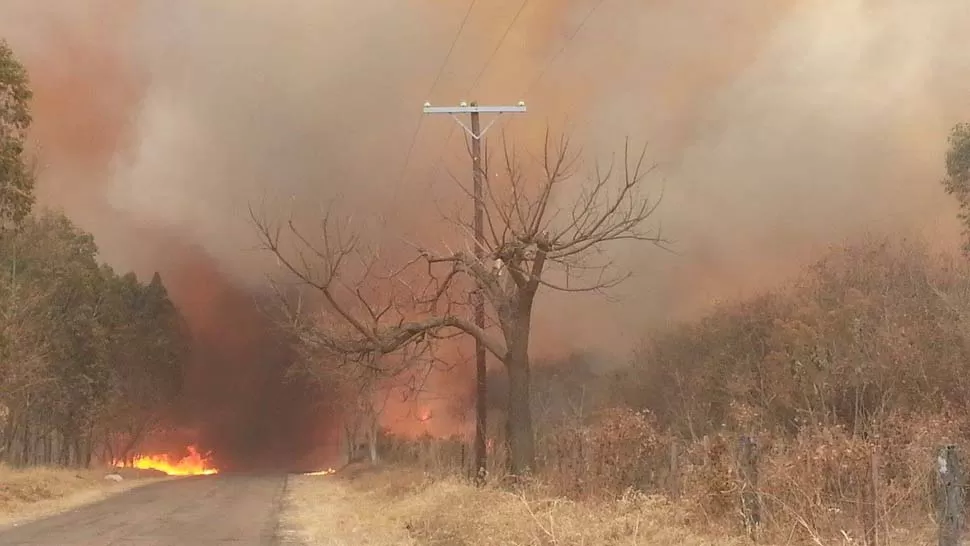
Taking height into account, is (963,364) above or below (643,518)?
above

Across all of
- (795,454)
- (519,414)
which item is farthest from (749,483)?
(519,414)

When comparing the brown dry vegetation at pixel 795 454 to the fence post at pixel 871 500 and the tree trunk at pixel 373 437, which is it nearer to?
the fence post at pixel 871 500

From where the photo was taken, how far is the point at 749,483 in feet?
36.4

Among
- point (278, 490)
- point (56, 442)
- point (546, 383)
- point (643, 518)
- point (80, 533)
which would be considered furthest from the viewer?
point (546, 383)

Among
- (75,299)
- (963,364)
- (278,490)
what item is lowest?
(278,490)

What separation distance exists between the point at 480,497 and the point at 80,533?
26.0ft

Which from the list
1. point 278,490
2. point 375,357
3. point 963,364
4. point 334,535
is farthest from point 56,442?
point 963,364

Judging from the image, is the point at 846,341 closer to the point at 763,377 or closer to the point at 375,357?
the point at 763,377

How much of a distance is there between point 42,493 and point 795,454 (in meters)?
24.9

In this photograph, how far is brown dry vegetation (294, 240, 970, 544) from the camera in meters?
10.7

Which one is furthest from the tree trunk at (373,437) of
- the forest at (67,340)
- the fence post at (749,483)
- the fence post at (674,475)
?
the fence post at (749,483)

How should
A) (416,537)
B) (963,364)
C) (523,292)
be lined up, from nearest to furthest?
(416,537) < (523,292) < (963,364)

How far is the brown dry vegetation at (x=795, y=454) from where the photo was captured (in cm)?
1069

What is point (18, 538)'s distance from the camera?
16.5 metres
